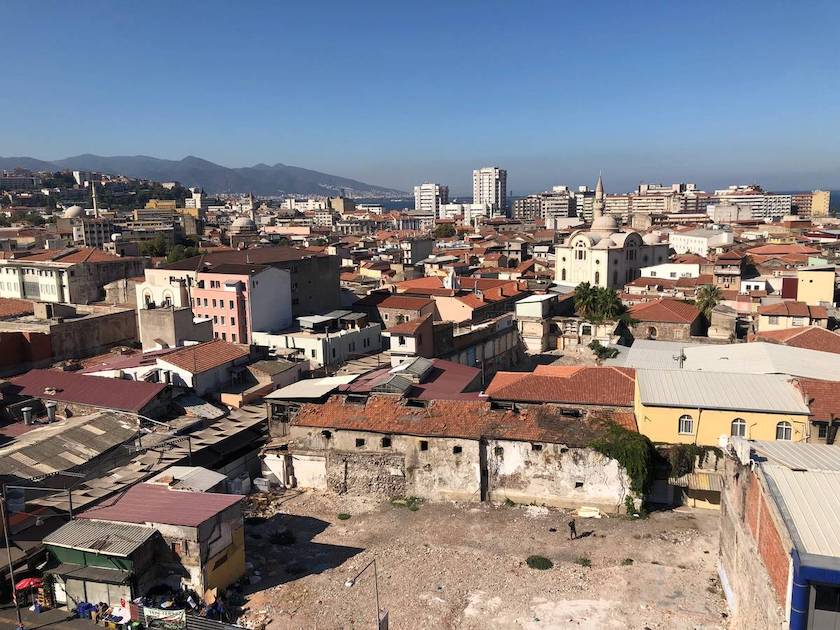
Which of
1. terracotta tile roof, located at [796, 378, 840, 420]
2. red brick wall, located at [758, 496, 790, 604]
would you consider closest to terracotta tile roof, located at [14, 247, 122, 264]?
terracotta tile roof, located at [796, 378, 840, 420]

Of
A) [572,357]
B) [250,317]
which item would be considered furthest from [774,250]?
[250,317]

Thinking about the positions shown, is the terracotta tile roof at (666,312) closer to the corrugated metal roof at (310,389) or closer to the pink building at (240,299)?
the corrugated metal roof at (310,389)

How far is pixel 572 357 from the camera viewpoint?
41625mm

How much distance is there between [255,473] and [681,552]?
14.6 meters

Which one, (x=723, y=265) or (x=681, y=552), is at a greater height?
(x=723, y=265)

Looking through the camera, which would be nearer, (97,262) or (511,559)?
(511,559)

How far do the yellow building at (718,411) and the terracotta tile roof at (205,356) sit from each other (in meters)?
18.2

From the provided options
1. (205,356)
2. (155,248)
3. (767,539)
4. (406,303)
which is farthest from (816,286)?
(155,248)

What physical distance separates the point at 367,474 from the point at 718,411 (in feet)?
38.7

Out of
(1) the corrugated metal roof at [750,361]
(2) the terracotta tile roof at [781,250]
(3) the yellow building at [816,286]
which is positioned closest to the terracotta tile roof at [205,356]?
(1) the corrugated metal roof at [750,361]

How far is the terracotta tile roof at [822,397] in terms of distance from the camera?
68.6 ft

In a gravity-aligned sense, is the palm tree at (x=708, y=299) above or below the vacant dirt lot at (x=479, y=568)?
above

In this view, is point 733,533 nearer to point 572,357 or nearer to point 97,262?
point 572,357

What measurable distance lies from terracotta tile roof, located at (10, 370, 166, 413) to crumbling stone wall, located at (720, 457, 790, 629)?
66.5 feet
